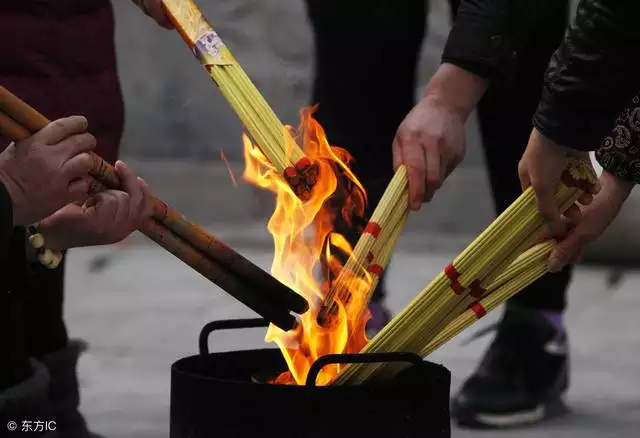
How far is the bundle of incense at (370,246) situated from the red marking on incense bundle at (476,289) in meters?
0.13

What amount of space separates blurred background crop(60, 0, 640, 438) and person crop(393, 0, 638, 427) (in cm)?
10

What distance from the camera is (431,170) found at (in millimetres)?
1480

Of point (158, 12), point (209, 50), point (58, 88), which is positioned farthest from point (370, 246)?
point (58, 88)

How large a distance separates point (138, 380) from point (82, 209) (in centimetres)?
103

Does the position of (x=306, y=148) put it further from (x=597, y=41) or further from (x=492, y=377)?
(x=492, y=377)

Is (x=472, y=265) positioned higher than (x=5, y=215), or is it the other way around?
(x=5, y=215)

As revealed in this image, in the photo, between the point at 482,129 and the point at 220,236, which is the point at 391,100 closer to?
the point at 482,129

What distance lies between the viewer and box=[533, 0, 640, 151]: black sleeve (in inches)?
→ 47.9

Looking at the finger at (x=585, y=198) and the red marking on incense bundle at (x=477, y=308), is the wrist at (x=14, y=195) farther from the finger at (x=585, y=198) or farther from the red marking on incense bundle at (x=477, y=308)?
the finger at (x=585, y=198)

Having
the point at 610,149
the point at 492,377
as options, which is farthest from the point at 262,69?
the point at 610,149

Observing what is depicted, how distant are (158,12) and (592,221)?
0.65 m

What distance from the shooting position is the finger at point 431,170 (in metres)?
1.48

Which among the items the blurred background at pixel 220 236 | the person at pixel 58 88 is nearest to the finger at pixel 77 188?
the person at pixel 58 88

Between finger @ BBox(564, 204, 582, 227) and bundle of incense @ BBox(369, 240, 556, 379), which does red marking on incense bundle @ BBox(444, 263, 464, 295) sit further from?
finger @ BBox(564, 204, 582, 227)
